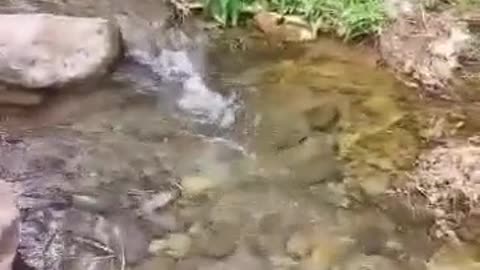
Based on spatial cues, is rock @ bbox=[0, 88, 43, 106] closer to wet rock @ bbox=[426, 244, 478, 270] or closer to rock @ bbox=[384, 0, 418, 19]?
rock @ bbox=[384, 0, 418, 19]

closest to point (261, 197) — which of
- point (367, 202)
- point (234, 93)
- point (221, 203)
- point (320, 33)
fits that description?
point (221, 203)

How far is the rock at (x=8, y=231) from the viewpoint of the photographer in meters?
3.09

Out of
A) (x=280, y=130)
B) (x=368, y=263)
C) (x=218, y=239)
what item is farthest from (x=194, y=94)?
(x=368, y=263)

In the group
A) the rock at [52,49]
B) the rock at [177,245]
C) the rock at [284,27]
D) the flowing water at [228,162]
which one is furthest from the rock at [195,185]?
the rock at [284,27]

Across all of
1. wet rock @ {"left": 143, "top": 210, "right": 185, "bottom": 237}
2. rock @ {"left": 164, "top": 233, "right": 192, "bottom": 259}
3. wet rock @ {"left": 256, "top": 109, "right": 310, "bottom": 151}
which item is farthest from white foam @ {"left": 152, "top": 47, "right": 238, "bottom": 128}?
rock @ {"left": 164, "top": 233, "right": 192, "bottom": 259}

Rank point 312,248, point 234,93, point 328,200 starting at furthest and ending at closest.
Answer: point 234,93
point 328,200
point 312,248

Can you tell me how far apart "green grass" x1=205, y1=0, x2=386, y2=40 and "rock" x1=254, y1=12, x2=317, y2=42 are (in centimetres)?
3

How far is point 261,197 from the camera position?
156 inches

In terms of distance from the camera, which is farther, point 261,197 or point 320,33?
point 320,33

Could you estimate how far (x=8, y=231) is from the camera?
3104mm

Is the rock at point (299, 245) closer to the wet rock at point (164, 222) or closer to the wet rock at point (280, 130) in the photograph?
the wet rock at point (164, 222)

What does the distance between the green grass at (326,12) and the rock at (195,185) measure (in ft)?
3.95

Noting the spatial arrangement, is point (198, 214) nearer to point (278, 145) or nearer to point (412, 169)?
point (278, 145)

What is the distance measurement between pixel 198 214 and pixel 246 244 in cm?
25
